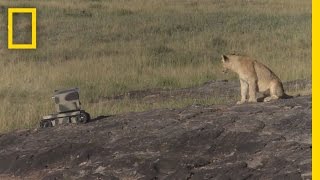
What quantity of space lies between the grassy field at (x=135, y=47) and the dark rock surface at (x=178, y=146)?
3.53 m

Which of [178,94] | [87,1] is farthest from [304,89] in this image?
[87,1]

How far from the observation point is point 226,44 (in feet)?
105

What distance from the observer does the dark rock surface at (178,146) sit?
31.8 ft

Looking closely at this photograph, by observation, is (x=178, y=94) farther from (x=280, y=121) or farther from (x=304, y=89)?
(x=280, y=121)

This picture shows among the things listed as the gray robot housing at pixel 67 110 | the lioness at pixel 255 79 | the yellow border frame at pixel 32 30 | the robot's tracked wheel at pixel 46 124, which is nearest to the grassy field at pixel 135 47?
the yellow border frame at pixel 32 30

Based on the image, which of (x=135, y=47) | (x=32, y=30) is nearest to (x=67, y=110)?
(x=135, y=47)

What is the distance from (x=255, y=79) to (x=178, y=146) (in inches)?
101

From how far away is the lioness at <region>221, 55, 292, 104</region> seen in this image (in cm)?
1286

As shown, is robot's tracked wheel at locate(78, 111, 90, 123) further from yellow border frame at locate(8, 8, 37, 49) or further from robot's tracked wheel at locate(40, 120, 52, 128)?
yellow border frame at locate(8, 8, 37, 49)

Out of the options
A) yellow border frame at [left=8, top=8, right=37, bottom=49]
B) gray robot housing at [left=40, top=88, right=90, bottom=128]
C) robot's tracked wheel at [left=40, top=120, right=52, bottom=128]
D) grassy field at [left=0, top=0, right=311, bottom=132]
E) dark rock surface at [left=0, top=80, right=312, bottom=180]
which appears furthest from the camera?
yellow border frame at [left=8, top=8, right=37, bottom=49]

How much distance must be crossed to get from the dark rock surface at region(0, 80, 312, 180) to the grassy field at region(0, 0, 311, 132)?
3.53 m

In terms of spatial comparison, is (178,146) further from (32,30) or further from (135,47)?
(32,30)

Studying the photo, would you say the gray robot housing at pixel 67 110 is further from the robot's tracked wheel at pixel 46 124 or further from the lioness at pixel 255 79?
the lioness at pixel 255 79

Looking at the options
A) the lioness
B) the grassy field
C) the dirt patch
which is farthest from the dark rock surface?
the grassy field
